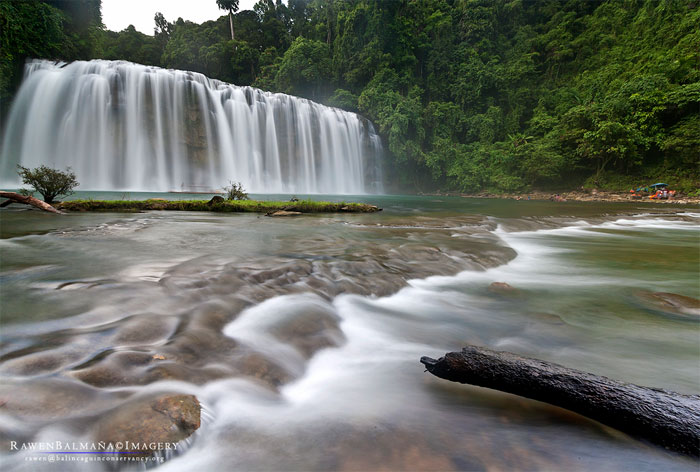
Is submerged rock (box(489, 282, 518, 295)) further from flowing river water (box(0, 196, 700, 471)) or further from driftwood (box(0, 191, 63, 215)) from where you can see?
driftwood (box(0, 191, 63, 215))

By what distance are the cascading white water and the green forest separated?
11.0 ft

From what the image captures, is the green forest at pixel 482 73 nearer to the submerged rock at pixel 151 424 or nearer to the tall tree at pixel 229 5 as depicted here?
the tall tree at pixel 229 5

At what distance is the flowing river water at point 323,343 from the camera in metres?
1.37

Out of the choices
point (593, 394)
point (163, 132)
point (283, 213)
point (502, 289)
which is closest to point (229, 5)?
point (163, 132)

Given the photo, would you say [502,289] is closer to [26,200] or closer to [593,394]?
[593,394]

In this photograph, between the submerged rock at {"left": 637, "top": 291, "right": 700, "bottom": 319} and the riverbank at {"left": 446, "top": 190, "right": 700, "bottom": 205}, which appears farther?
the riverbank at {"left": 446, "top": 190, "right": 700, "bottom": 205}

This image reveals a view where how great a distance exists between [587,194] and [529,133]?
34.2ft

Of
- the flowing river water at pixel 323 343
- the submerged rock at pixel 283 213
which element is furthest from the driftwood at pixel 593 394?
the submerged rock at pixel 283 213

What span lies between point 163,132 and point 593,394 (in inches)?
1183

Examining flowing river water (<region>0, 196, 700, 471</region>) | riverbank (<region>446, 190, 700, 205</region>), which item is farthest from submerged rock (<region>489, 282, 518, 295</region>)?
riverbank (<region>446, 190, 700, 205</region>)

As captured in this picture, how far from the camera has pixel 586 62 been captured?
35844 millimetres

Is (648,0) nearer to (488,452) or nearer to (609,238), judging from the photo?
(609,238)

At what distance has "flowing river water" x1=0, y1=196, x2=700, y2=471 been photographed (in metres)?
1.37

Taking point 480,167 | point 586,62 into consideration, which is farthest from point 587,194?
point 586,62
